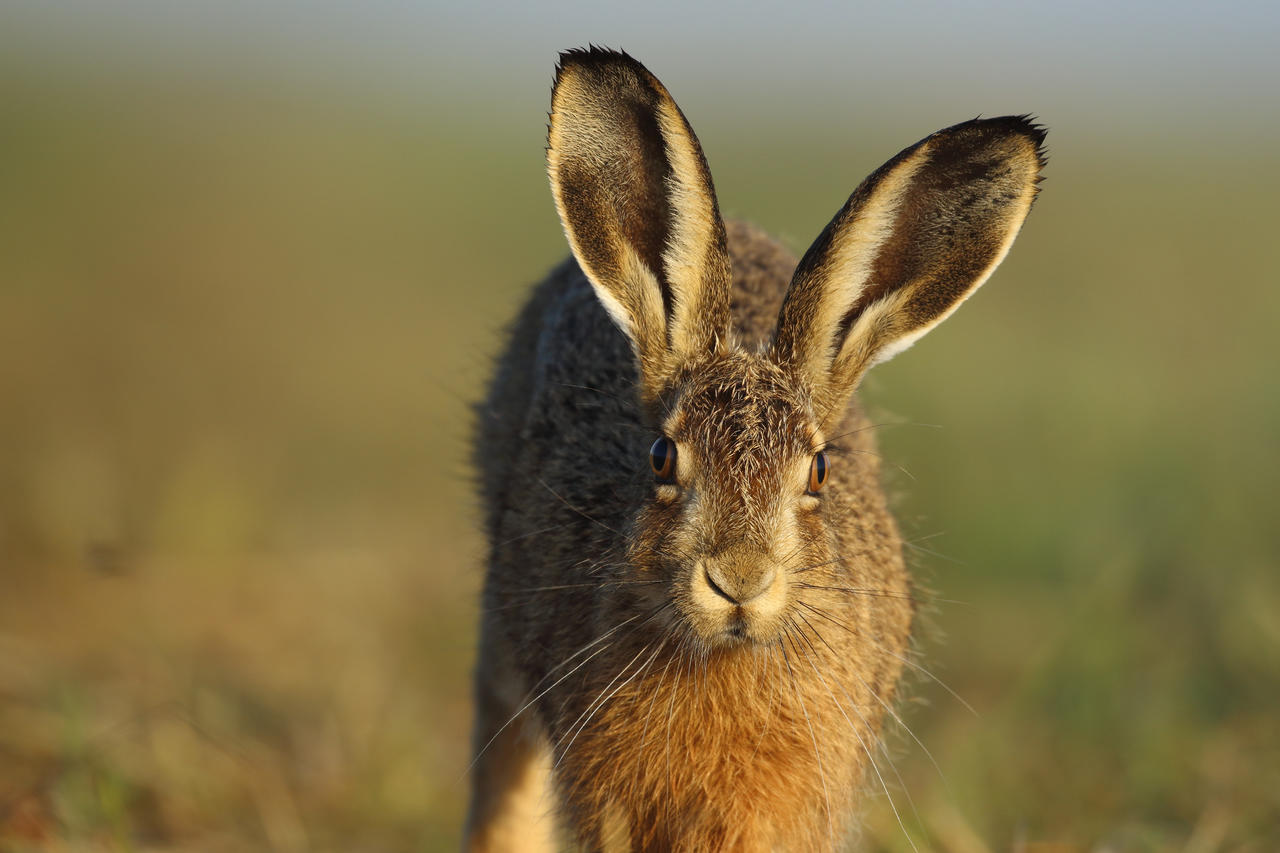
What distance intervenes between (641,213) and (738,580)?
1.23 metres

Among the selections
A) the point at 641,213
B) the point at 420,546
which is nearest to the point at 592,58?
the point at 641,213

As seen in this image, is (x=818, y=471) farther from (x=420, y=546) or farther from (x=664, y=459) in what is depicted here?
(x=420, y=546)

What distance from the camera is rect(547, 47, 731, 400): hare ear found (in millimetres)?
3678

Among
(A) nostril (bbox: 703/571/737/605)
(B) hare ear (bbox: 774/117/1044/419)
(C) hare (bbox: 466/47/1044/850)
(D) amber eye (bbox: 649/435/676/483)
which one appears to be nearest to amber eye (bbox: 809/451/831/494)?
(C) hare (bbox: 466/47/1044/850)

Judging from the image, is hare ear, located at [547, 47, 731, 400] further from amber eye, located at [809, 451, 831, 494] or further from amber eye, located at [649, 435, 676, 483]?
amber eye, located at [809, 451, 831, 494]

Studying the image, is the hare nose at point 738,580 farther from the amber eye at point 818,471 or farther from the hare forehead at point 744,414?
the amber eye at point 818,471

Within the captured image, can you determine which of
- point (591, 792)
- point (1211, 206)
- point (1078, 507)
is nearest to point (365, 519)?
point (1078, 507)

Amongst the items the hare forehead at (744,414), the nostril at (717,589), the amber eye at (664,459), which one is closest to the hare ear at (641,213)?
the hare forehead at (744,414)

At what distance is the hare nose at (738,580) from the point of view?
3.29 m

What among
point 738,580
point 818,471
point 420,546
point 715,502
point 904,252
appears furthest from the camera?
point 420,546

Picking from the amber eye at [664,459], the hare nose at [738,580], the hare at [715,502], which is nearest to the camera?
the hare nose at [738,580]

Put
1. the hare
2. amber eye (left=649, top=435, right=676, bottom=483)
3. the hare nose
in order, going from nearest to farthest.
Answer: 1. the hare nose
2. the hare
3. amber eye (left=649, top=435, right=676, bottom=483)

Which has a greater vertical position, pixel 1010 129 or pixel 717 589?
pixel 1010 129

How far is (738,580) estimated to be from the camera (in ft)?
10.8
